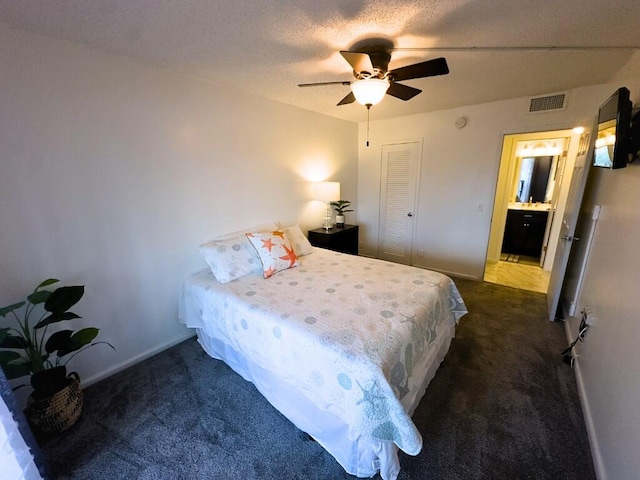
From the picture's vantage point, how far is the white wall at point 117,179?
1.58 meters

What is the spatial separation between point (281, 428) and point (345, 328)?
778 millimetres

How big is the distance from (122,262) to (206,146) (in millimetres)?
1236

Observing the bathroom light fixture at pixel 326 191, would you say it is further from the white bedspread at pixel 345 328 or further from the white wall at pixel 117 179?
the white bedspread at pixel 345 328

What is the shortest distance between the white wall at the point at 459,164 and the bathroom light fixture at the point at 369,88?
1829 mm

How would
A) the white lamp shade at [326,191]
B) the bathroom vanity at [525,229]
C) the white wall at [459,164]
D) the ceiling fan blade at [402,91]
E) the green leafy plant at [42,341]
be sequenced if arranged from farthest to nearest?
the bathroom vanity at [525,229] → the white lamp shade at [326,191] → the white wall at [459,164] → the ceiling fan blade at [402,91] → the green leafy plant at [42,341]

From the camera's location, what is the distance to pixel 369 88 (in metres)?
1.77

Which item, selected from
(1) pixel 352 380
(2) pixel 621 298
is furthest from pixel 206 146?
(2) pixel 621 298

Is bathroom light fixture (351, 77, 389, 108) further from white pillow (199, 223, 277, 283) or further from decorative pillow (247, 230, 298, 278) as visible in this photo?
white pillow (199, 223, 277, 283)

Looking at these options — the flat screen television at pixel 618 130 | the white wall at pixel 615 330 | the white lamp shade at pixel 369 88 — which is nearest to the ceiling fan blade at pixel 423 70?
the white lamp shade at pixel 369 88

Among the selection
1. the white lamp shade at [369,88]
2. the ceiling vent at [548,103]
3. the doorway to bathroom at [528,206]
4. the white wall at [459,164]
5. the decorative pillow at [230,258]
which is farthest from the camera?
the doorway to bathroom at [528,206]

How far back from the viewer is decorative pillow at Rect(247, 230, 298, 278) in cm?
237

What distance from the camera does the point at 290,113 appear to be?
3164 millimetres

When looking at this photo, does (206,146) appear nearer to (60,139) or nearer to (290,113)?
(60,139)

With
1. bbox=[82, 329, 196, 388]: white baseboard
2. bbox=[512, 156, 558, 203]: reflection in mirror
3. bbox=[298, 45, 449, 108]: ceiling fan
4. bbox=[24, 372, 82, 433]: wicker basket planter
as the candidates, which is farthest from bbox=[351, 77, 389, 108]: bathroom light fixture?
bbox=[512, 156, 558, 203]: reflection in mirror
